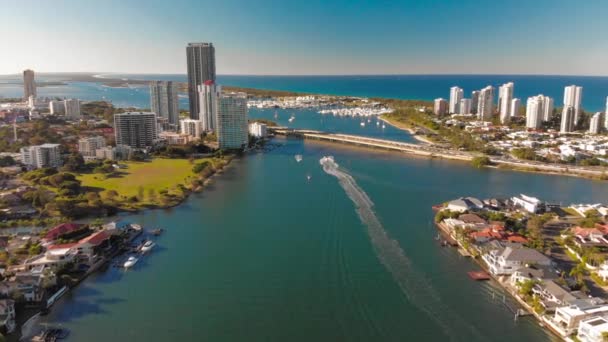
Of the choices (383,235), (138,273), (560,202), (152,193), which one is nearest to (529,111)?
(560,202)

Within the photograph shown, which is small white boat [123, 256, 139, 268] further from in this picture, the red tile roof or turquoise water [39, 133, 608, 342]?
the red tile roof

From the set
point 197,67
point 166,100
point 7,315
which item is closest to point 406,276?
point 7,315

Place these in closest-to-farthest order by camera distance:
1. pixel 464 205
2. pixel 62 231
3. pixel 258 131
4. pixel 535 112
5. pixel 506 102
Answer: pixel 62 231 → pixel 464 205 → pixel 258 131 → pixel 535 112 → pixel 506 102

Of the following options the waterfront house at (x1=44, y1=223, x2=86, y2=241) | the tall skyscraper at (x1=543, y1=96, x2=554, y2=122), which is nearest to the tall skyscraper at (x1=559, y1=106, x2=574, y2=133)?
the tall skyscraper at (x1=543, y1=96, x2=554, y2=122)

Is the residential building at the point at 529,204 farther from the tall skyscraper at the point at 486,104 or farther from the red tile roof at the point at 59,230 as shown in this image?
the tall skyscraper at the point at 486,104

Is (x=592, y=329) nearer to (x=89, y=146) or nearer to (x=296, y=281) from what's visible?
(x=296, y=281)

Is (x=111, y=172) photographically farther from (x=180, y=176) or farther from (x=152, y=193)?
(x=152, y=193)
